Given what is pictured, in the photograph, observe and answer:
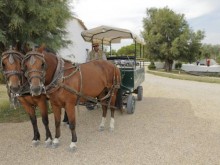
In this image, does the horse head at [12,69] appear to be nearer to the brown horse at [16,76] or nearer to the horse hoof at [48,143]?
the brown horse at [16,76]

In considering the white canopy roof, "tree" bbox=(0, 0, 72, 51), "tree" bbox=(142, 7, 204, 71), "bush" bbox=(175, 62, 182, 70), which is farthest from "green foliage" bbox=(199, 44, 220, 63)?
"tree" bbox=(0, 0, 72, 51)

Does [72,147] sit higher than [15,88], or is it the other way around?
[15,88]

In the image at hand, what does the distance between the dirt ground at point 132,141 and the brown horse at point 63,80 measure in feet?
1.67

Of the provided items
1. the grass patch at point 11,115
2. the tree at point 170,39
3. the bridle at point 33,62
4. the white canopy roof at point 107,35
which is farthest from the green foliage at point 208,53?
the bridle at point 33,62

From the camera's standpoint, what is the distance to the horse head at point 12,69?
443cm

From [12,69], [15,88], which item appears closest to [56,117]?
[15,88]

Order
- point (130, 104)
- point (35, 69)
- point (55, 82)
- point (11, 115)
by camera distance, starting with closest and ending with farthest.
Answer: point (35, 69) → point (55, 82) → point (130, 104) → point (11, 115)

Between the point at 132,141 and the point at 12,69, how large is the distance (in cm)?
293

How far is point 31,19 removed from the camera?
761 centimetres

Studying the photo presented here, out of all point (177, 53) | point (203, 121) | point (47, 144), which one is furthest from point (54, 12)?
point (177, 53)

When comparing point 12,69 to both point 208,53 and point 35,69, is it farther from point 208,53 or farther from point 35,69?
point 208,53

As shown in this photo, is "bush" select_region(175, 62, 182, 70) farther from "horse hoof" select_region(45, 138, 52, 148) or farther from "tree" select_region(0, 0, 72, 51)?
"horse hoof" select_region(45, 138, 52, 148)

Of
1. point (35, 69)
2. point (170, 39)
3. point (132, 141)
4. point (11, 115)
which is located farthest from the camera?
point (170, 39)

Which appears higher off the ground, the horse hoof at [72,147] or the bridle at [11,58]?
the bridle at [11,58]
